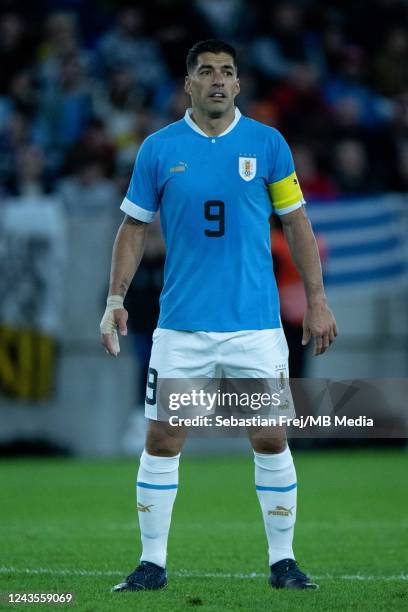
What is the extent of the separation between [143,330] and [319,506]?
3790 millimetres

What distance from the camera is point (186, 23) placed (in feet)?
55.0

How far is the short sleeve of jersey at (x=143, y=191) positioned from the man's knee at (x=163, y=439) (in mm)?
936

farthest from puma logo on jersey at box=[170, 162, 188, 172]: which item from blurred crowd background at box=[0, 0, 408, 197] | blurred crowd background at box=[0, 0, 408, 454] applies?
blurred crowd background at box=[0, 0, 408, 197]

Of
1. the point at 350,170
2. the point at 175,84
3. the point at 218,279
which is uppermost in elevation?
the point at 175,84

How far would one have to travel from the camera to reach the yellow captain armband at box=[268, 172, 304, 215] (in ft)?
20.6

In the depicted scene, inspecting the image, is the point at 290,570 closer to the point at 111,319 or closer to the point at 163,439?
the point at 163,439

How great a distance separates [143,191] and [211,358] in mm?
813

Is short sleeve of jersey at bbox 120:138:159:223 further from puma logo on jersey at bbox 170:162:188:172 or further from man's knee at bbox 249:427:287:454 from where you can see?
man's knee at bbox 249:427:287:454

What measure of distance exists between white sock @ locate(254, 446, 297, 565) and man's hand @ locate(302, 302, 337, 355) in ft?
1.68

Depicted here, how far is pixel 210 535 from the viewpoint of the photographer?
8266 mm

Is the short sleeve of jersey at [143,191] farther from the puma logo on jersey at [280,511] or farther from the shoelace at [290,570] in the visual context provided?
the shoelace at [290,570]

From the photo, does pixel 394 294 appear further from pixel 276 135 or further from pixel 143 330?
pixel 276 135

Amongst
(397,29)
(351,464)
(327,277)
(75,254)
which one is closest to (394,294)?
(327,277)

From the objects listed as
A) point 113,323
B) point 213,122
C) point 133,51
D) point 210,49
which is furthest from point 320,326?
point 133,51
